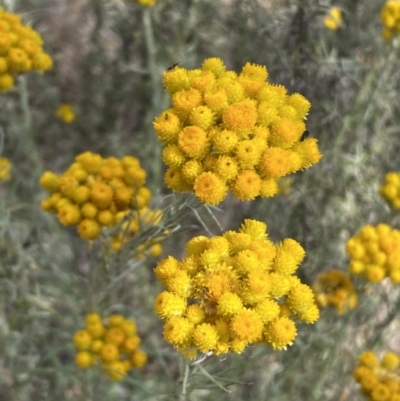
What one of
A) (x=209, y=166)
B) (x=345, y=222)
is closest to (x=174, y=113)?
(x=209, y=166)

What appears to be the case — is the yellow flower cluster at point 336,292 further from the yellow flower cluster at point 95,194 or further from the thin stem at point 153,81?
the thin stem at point 153,81

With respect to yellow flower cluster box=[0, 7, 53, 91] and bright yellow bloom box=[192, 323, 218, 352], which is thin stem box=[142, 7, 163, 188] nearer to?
yellow flower cluster box=[0, 7, 53, 91]

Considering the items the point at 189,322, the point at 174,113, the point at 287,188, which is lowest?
the point at 287,188

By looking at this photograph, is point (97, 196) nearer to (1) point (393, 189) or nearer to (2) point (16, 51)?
(2) point (16, 51)

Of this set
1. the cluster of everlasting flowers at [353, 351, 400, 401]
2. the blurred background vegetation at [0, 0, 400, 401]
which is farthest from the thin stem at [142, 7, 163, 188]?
the cluster of everlasting flowers at [353, 351, 400, 401]

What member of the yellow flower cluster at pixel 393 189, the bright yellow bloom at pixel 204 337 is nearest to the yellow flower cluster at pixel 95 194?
the bright yellow bloom at pixel 204 337

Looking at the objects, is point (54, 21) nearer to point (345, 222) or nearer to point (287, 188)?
point (287, 188)
